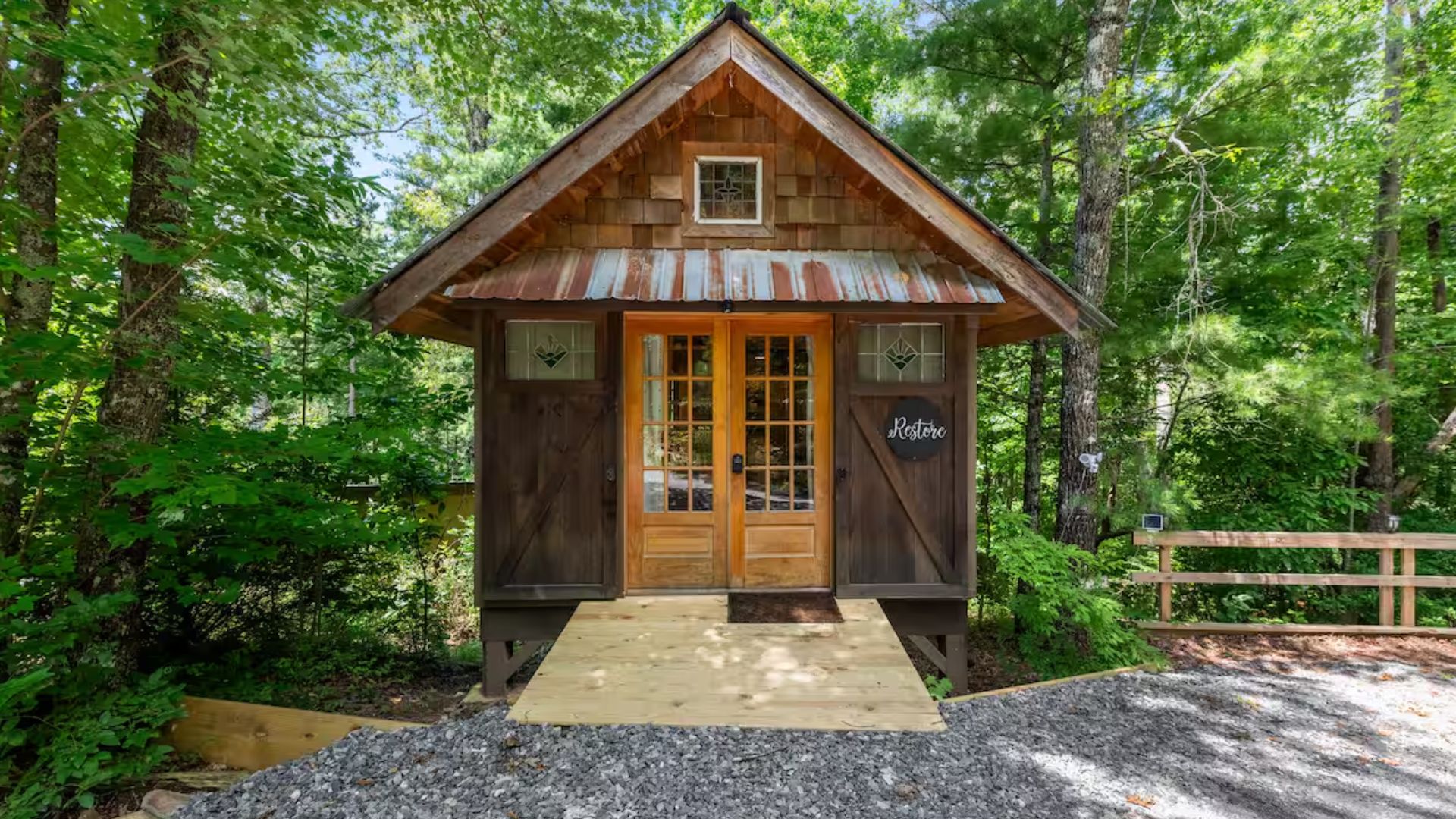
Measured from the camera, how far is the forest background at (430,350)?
3.48 meters

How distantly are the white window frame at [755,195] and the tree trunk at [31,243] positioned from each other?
3804 mm

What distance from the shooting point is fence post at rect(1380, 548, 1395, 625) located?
5410mm

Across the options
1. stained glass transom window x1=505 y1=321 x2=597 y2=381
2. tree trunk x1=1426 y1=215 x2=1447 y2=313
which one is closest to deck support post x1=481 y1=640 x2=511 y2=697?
stained glass transom window x1=505 y1=321 x2=597 y2=381

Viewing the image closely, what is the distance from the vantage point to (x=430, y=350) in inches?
242

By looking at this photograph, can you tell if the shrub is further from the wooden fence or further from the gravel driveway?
the wooden fence

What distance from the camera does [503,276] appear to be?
385 centimetres

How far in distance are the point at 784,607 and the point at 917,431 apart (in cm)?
155

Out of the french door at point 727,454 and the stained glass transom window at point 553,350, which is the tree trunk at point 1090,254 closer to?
the french door at point 727,454

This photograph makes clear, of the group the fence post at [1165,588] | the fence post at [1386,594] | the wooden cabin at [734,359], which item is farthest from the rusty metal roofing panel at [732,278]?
the fence post at [1386,594]

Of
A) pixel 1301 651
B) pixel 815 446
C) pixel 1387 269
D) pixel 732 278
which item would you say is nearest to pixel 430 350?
pixel 732 278

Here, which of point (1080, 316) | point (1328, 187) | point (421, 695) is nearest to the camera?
point (1080, 316)

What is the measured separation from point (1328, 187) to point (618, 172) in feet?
23.3

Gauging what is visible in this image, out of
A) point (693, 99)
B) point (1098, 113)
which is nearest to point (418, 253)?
point (693, 99)

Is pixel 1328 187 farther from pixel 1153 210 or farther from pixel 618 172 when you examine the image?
pixel 618 172
